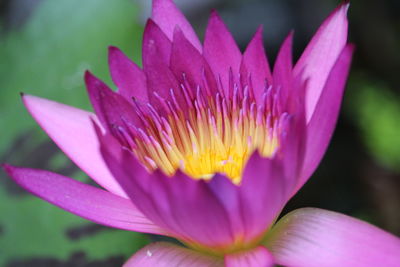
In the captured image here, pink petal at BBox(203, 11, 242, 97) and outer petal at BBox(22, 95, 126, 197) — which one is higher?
pink petal at BBox(203, 11, 242, 97)

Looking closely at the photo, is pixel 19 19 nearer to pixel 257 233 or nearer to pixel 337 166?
pixel 257 233

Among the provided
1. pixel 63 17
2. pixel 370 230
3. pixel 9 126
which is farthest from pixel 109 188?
pixel 63 17

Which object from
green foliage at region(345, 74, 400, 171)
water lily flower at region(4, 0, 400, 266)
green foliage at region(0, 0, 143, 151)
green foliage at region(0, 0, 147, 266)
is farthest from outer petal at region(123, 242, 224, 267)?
green foliage at region(345, 74, 400, 171)

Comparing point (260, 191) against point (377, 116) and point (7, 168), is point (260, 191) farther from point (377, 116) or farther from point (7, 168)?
point (377, 116)

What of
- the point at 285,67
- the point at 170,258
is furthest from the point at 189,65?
the point at 170,258

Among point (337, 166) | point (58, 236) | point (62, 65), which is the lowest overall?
point (337, 166)

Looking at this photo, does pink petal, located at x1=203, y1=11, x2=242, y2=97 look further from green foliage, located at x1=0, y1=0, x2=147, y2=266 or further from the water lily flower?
green foliage, located at x1=0, y1=0, x2=147, y2=266
